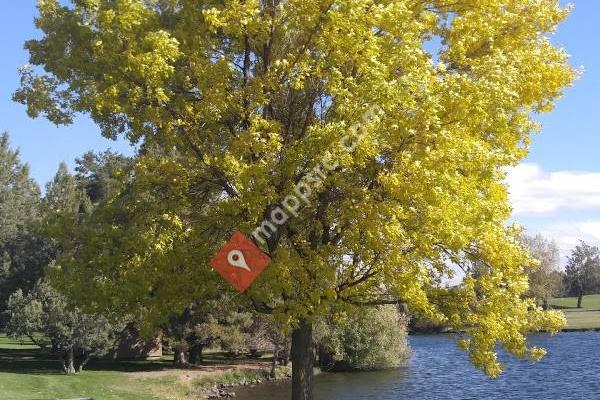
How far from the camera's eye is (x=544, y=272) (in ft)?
298

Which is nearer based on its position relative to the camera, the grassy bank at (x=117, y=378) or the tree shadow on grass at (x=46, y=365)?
Result: the grassy bank at (x=117, y=378)

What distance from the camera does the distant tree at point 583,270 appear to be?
397ft

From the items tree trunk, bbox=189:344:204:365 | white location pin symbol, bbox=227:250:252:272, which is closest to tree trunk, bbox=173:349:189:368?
tree trunk, bbox=189:344:204:365

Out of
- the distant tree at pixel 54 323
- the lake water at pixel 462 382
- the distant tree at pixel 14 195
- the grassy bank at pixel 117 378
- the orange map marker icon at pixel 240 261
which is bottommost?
the lake water at pixel 462 382

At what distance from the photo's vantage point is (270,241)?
44.3 ft

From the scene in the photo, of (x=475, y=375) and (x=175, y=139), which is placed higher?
(x=175, y=139)

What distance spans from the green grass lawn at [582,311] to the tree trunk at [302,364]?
226 feet

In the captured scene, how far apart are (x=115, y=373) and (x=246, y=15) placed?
106 ft

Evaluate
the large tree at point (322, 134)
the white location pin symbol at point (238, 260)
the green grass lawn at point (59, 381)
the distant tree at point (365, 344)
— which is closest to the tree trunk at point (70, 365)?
the green grass lawn at point (59, 381)

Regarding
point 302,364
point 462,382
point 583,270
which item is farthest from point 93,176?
point 583,270

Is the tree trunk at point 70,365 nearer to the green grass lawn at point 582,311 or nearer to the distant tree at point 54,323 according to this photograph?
the distant tree at point 54,323

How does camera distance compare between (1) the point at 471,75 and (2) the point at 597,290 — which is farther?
(2) the point at 597,290

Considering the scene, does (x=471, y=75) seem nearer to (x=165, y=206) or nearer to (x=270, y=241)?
(x=270, y=241)

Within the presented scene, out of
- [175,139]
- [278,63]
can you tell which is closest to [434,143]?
[278,63]
